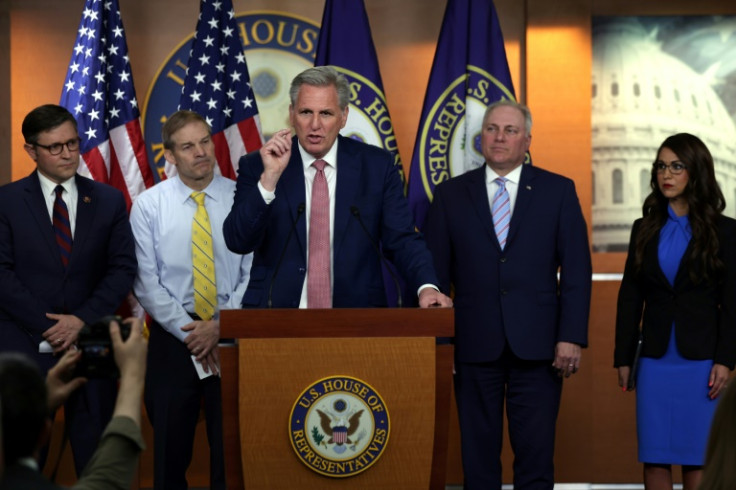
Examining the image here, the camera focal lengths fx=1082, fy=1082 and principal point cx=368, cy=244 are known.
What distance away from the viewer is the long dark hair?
437 centimetres

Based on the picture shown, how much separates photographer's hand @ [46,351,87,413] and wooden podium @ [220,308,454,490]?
692 mm

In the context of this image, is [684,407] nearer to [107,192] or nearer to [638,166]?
[638,166]

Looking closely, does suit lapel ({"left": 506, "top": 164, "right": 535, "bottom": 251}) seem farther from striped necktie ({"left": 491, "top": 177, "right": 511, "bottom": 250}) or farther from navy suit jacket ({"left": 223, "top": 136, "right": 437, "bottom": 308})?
navy suit jacket ({"left": 223, "top": 136, "right": 437, "bottom": 308})

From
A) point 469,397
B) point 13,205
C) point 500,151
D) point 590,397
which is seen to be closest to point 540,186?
point 500,151

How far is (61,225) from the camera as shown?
14.6 ft

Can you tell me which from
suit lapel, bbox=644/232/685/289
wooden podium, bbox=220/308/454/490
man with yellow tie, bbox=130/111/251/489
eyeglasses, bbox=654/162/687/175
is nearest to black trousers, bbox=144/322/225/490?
man with yellow tie, bbox=130/111/251/489

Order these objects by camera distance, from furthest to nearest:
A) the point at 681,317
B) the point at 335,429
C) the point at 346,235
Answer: the point at 681,317 < the point at 346,235 < the point at 335,429

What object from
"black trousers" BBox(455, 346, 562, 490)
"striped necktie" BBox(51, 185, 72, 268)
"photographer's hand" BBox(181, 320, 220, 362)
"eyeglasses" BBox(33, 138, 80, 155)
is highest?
"eyeglasses" BBox(33, 138, 80, 155)

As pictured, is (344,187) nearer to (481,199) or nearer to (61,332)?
(481,199)

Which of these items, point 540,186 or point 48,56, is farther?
point 48,56

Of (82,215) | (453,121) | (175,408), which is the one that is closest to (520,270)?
(453,121)

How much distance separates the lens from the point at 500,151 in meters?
4.70

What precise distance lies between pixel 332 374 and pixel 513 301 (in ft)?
6.01

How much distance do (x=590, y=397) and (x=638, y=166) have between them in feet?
4.26
